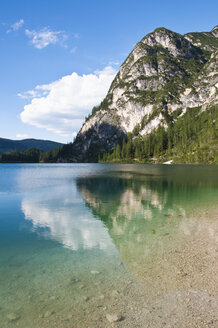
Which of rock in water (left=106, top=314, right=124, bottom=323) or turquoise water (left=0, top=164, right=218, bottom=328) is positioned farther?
turquoise water (left=0, top=164, right=218, bottom=328)

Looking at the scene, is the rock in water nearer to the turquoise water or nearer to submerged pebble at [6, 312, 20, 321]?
the turquoise water

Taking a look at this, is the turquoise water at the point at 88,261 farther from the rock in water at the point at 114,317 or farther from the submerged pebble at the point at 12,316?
the rock in water at the point at 114,317

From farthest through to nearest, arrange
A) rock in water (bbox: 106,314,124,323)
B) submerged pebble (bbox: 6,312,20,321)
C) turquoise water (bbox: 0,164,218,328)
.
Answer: turquoise water (bbox: 0,164,218,328)
submerged pebble (bbox: 6,312,20,321)
rock in water (bbox: 106,314,124,323)

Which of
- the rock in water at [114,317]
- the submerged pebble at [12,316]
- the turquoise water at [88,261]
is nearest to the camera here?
the rock in water at [114,317]

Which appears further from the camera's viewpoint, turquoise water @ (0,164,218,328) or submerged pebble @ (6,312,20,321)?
turquoise water @ (0,164,218,328)

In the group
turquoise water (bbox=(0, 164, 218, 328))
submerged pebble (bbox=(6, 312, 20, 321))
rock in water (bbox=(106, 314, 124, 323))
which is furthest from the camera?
turquoise water (bbox=(0, 164, 218, 328))

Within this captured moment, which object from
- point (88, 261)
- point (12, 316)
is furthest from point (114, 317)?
point (88, 261)

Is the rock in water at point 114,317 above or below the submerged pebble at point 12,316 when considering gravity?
above

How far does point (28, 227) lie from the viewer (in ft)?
63.3

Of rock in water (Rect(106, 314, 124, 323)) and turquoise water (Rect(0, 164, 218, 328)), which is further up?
rock in water (Rect(106, 314, 124, 323))

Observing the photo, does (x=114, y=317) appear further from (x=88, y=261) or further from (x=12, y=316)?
(x=88, y=261)

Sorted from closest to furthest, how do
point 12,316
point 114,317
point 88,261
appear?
point 114,317, point 12,316, point 88,261

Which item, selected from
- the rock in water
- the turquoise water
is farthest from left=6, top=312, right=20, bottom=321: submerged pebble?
the rock in water

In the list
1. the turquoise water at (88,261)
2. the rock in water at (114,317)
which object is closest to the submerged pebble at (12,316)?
the turquoise water at (88,261)
